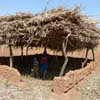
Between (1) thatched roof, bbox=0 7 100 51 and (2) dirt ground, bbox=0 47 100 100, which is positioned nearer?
(2) dirt ground, bbox=0 47 100 100

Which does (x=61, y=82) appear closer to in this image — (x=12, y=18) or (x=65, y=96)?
(x=65, y=96)

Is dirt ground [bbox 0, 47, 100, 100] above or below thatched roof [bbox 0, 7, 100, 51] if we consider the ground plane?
below

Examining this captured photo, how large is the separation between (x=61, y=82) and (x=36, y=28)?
7.85ft

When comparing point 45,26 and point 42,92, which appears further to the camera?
point 45,26

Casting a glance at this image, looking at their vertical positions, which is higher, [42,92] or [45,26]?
[45,26]

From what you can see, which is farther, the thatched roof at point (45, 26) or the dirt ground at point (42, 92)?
the thatched roof at point (45, 26)

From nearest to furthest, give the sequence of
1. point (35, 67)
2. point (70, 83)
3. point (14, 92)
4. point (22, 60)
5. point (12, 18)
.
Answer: point (14, 92), point (70, 83), point (12, 18), point (35, 67), point (22, 60)

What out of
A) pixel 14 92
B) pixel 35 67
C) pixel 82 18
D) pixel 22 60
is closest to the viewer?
pixel 14 92

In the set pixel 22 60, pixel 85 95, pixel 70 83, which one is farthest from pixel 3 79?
pixel 22 60

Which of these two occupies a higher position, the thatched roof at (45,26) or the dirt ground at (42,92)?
the thatched roof at (45,26)

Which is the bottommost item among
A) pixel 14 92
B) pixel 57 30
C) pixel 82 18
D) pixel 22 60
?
pixel 22 60

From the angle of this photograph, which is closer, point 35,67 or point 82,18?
point 82,18

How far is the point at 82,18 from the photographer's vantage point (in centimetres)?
711

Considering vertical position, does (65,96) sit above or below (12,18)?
below
